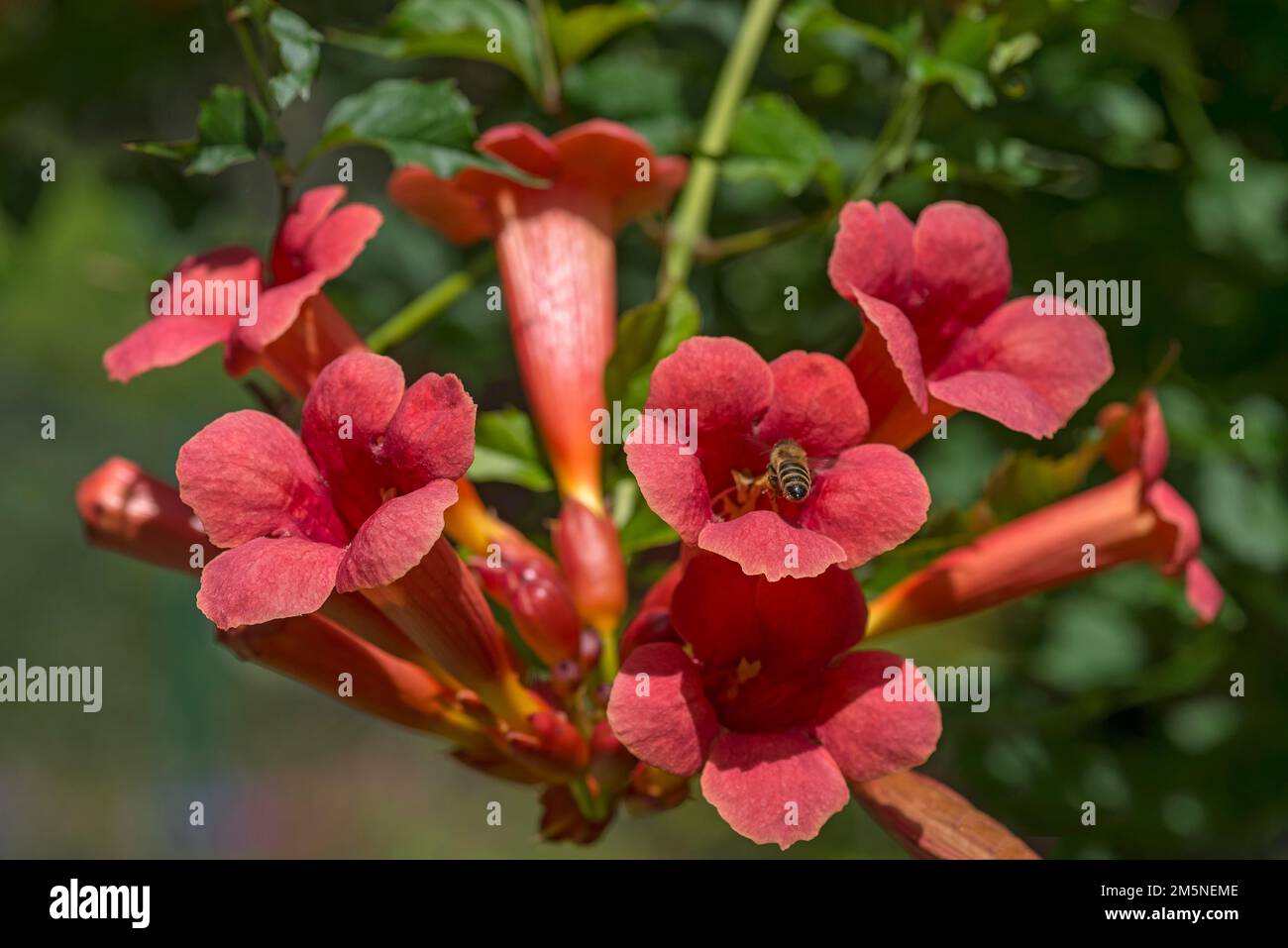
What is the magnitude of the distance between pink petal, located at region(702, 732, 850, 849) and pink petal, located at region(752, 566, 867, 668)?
0.12m

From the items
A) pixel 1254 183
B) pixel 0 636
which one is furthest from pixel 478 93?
pixel 0 636

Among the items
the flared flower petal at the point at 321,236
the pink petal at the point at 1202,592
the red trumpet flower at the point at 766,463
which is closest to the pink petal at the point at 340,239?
the flared flower petal at the point at 321,236

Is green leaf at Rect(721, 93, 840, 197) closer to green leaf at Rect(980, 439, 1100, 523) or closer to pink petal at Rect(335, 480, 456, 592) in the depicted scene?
green leaf at Rect(980, 439, 1100, 523)

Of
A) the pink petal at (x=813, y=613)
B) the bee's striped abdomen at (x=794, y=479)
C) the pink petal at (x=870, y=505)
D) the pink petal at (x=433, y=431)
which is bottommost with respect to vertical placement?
the pink petal at (x=813, y=613)

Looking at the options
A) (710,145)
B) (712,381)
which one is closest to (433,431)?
(712,381)

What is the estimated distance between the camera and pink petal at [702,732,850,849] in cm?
141

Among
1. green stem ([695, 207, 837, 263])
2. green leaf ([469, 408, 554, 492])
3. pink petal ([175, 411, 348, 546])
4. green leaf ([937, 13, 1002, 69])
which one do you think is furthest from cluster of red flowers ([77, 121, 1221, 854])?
green leaf ([937, 13, 1002, 69])

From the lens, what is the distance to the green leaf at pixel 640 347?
197 cm

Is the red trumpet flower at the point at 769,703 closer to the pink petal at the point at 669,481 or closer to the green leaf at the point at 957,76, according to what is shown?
the pink petal at the point at 669,481

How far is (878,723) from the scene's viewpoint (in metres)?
1.50

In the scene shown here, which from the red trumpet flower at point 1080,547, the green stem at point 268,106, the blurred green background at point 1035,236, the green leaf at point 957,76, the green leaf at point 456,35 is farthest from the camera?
the blurred green background at point 1035,236

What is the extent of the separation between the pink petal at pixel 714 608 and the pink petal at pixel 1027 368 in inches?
15.0
